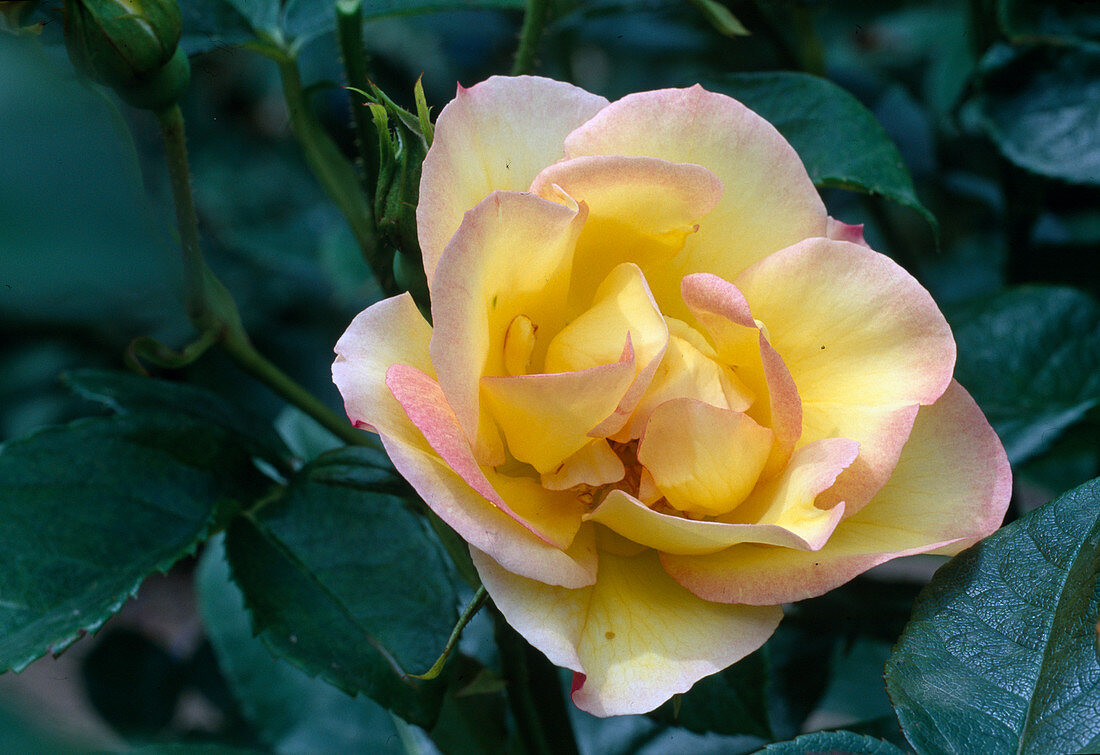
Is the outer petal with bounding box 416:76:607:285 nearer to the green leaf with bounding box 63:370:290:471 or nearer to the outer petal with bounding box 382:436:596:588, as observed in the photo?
the outer petal with bounding box 382:436:596:588

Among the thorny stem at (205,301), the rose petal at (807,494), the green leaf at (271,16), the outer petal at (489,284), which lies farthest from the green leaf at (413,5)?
the rose petal at (807,494)

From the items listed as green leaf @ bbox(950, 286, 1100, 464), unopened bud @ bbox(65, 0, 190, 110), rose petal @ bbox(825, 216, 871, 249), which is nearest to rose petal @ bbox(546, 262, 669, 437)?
rose petal @ bbox(825, 216, 871, 249)

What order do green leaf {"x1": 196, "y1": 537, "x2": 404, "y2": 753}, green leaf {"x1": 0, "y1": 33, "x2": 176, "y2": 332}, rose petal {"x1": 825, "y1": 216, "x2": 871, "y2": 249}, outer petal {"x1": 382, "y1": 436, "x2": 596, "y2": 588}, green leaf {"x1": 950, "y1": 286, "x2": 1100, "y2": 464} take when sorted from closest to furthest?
green leaf {"x1": 0, "y1": 33, "x2": 176, "y2": 332}
outer petal {"x1": 382, "y1": 436, "x2": 596, "y2": 588}
rose petal {"x1": 825, "y1": 216, "x2": 871, "y2": 249}
green leaf {"x1": 950, "y1": 286, "x2": 1100, "y2": 464}
green leaf {"x1": 196, "y1": 537, "x2": 404, "y2": 753}

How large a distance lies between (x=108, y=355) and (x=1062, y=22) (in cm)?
132

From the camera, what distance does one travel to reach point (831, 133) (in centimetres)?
65

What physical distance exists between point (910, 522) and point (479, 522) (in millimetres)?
204

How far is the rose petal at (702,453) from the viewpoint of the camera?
42 cm

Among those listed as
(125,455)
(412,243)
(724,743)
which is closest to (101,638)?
(125,455)

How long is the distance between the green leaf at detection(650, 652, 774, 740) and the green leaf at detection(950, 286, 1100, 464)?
29cm

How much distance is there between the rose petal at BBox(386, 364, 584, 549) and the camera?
0.39 meters

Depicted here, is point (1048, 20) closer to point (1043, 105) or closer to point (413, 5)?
point (1043, 105)

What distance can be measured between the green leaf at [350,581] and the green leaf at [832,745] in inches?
8.6

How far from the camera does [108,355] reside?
1.46 meters

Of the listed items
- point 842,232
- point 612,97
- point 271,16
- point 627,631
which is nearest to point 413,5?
point 271,16
